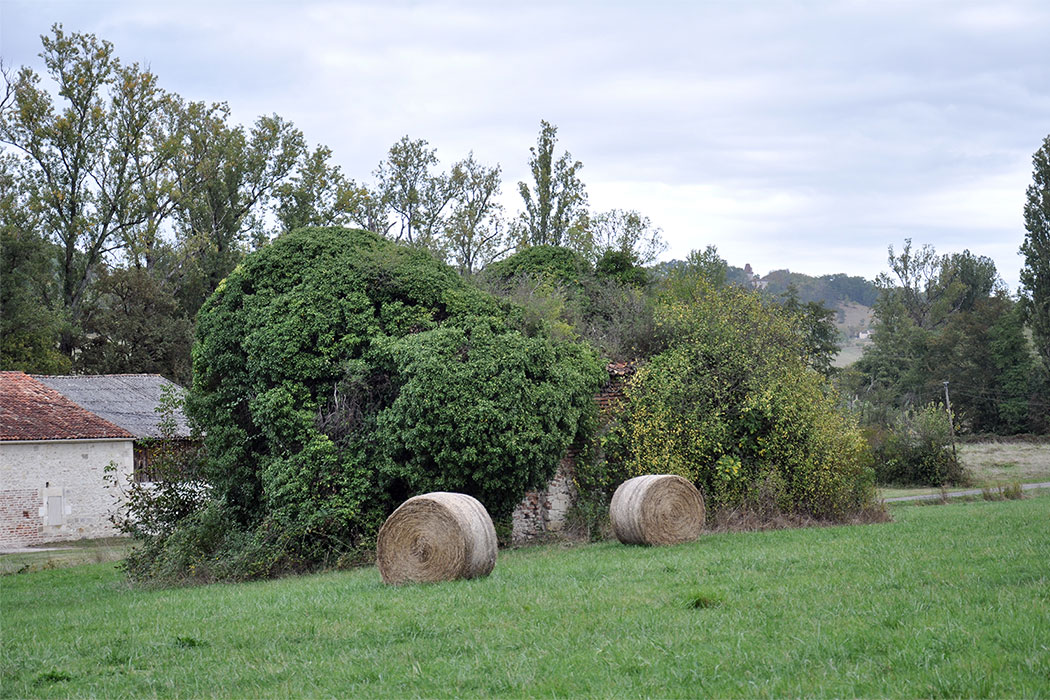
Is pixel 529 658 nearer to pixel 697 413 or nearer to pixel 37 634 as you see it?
pixel 37 634

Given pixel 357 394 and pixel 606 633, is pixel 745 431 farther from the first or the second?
pixel 606 633

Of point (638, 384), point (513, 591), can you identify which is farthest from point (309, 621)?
point (638, 384)

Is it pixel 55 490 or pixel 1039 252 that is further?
pixel 1039 252

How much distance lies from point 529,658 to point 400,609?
3.15 meters

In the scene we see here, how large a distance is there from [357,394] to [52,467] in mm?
18376

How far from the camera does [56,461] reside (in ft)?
106

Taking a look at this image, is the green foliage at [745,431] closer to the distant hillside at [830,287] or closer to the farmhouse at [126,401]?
the farmhouse at [126,401]

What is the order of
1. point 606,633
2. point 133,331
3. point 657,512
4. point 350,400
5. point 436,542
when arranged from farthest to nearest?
point 133,331 → point 350,400 → point 657,512 → point 436,542 → point 606,633

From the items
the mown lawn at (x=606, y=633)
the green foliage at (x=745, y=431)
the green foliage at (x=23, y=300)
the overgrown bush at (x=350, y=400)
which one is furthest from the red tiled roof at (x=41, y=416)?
the green foliage at (x=745, y=431)

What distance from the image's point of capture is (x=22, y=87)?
46.5 m

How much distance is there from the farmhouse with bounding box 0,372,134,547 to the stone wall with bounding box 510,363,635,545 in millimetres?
16512

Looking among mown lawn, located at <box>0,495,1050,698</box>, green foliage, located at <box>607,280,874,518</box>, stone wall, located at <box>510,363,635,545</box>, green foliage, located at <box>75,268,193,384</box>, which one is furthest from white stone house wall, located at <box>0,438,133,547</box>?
mown lawn, located at <box>0,495,1050,698</box>

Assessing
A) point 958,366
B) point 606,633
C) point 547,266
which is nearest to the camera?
point 606,633

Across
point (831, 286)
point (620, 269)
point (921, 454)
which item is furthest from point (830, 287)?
point (620, 269)
